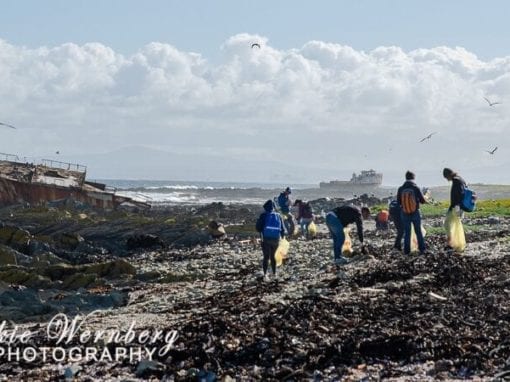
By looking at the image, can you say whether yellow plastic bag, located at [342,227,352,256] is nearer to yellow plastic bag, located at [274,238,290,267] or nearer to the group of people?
the group of people

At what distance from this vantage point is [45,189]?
167 feet

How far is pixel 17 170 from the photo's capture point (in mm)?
52938

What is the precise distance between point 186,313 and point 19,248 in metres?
15.1

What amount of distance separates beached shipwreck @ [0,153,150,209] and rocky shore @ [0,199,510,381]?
1104 inches

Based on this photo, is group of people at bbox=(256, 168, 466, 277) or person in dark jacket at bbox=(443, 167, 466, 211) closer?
group of people at bbox=(256, 168, 466, 277)

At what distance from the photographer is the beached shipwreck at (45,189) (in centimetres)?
5003

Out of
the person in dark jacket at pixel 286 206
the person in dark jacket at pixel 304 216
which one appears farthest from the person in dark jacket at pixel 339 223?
the person in dark jacket at pixel 304 216

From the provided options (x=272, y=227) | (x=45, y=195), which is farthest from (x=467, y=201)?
(x=45, y=195)

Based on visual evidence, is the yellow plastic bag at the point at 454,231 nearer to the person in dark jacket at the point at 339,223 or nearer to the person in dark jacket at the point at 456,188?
the person in dark jacket at the point at 456,188

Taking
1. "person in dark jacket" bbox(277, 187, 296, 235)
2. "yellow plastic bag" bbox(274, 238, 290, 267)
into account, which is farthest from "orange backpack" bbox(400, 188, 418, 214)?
"person in dark jacket" bbox(277, 187, 296, 235)

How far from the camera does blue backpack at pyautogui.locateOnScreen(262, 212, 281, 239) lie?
17156mm

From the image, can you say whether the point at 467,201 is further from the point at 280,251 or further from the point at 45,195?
the point at 45,195

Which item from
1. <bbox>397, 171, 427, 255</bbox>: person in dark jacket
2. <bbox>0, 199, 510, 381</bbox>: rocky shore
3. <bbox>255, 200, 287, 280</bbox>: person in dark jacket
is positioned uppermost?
<bbox>397, 171, 427, 255</bbox>: person in dark jacket

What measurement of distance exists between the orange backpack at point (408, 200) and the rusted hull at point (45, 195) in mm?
34541
